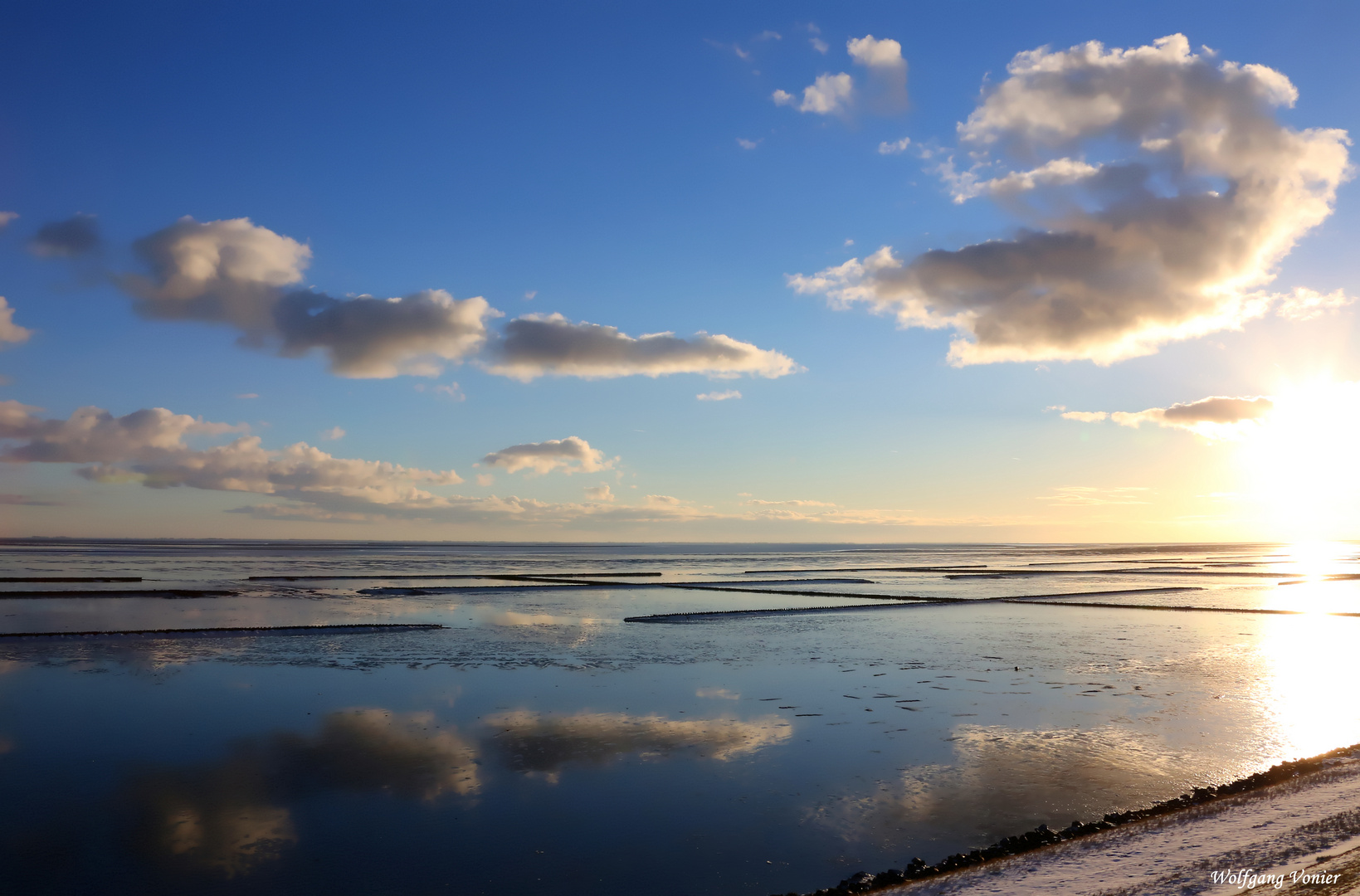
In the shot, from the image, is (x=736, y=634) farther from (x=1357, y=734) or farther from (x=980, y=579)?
(x=980, y=579)

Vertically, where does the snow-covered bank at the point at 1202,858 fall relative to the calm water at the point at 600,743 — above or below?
above

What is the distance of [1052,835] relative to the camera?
338 inches

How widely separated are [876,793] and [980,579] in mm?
55907

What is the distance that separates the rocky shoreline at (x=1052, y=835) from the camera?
7637 millimetres

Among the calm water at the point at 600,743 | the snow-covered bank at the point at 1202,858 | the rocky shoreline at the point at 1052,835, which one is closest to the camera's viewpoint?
the snow-covered bank at the point at 1202,858

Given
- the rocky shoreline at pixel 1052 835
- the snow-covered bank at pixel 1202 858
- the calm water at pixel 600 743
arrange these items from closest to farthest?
1. the snow-covered bank at pixel 1202 858
2. the rocky shoreline at pixel 1052 835
3. the calm water at pixel 600 743

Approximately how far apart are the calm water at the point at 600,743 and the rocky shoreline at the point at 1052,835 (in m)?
0.25

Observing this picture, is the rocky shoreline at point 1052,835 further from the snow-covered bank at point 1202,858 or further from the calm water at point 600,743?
the calm water at point 600,743

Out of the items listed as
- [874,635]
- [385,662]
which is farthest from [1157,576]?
[385,662]

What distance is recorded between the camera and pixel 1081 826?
8930 millimetres

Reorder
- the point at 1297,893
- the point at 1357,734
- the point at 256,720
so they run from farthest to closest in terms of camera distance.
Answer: the point at 256,720, the point at 1357,734, the point at 1297,893

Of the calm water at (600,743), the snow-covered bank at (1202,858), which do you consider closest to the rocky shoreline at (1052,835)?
the snow-covered bank at (1202,858)

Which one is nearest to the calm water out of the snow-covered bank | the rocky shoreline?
the rocky shoreline

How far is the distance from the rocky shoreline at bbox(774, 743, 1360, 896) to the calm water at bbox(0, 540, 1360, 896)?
25 centimetres
